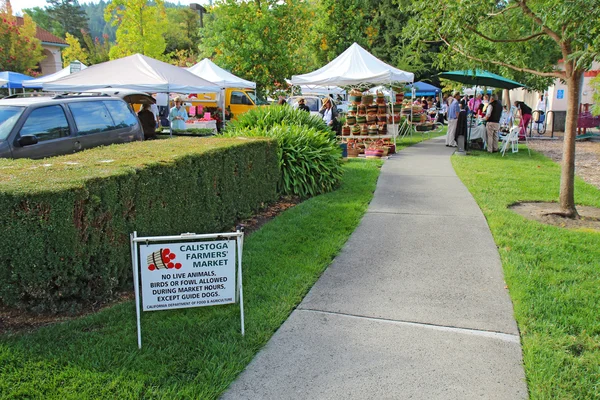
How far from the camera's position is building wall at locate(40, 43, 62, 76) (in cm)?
4306

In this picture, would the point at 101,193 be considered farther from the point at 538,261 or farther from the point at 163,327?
the point at 538,261

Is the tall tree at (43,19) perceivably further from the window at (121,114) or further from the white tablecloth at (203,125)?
the window at (121,114)

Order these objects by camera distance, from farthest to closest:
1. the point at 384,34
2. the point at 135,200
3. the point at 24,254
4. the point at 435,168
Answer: the point at 384,34 < the point at 435,168 < the point at 135,200 < the point at 24,254

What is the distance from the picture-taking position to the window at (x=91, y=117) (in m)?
8.10

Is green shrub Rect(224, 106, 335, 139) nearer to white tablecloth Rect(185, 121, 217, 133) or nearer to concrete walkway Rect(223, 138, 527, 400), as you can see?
concrete walkway Rect(223, 138, 527, 400)

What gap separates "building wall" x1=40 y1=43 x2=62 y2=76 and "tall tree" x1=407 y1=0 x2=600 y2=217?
42299 mm

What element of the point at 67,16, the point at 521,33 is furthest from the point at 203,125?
the point at 67,16

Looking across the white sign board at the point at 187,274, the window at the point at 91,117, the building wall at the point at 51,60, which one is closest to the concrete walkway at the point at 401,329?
the white sign board at the point at 187,274

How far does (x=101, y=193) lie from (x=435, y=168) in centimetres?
984

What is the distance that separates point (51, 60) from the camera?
43906 millimetres

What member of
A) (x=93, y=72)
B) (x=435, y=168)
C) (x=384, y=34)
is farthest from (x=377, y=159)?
(x=384, y=34)

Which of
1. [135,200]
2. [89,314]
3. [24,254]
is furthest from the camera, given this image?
[135,200]

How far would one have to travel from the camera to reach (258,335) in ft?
13.1

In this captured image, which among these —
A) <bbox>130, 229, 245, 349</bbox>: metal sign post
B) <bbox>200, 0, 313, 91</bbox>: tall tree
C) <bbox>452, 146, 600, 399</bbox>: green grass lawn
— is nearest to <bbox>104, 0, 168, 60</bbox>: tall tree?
<bbox>200, 0, 313, 91</bbox>: tall tree
